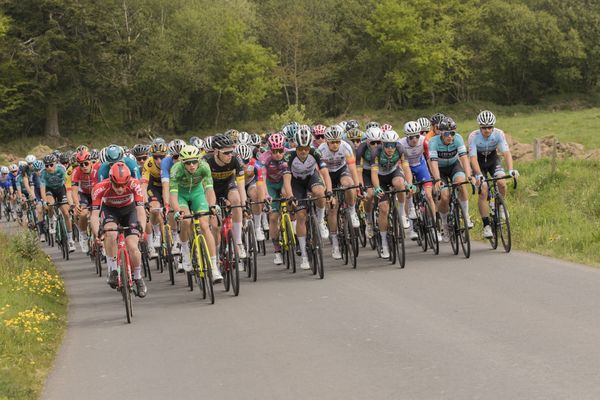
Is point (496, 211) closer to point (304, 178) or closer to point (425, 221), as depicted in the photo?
point (425, 221)

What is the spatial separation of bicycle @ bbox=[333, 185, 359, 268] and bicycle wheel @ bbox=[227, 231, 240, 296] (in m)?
2.24

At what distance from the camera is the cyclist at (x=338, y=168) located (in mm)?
14898

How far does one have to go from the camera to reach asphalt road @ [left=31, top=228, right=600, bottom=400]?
7367 mm

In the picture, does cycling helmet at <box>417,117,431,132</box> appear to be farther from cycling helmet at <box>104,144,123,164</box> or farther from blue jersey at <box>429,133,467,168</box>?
cycling helmet at <box>104,144,123,164</box>

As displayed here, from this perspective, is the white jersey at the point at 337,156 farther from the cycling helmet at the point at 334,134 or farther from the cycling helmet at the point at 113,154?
the cycling helmet at the point at 113,154

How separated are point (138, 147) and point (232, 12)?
66.7 meters

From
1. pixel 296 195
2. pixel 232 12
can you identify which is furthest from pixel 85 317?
pixel 232 12

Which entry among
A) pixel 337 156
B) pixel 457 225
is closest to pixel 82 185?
pixel 337 156

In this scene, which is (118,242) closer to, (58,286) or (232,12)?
(58,286)

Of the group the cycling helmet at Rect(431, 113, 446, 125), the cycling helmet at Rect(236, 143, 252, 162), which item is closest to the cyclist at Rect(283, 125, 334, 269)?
the cycling helmet at Rect(236, 143, 252, 162)

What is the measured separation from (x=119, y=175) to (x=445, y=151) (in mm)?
5492

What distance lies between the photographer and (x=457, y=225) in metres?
14.5

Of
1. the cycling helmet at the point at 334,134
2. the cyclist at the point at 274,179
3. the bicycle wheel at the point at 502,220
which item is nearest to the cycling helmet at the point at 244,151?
the cyclist at the point at 274,179

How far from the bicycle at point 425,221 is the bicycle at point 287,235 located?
2217 mm
